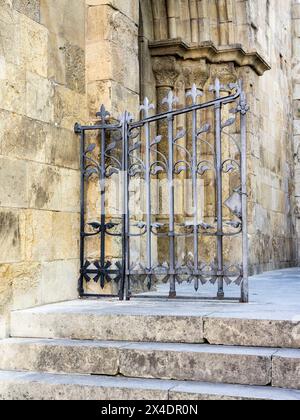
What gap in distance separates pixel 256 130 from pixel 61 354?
5615 millimetres

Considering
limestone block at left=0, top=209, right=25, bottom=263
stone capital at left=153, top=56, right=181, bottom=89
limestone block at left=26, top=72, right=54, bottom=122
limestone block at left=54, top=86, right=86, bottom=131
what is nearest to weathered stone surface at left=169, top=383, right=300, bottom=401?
limestone block at left=0, top=209, right=25, bottom=263

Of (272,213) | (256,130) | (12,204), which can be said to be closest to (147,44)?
(256,130)

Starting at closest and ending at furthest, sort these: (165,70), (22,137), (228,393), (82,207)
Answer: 1. (228,393)
2. (22,137)
3. (82,207)
4. (165,70)

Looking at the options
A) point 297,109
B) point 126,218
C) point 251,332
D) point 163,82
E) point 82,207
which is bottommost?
point 251,332

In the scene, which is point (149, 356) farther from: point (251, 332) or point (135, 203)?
point (135, 203)

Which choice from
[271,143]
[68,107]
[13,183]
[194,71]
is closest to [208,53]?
[194,71]

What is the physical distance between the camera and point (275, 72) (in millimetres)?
10938

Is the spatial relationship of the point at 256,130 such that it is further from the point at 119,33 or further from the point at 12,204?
the point at 12,204

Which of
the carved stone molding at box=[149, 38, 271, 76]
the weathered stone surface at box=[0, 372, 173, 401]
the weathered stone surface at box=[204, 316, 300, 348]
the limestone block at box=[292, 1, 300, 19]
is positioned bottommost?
the weathered stone surface at box=[0, 372, 173, 401]

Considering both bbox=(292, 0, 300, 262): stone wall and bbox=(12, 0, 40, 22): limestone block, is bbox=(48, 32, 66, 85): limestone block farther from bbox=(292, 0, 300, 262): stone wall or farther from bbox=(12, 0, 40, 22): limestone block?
bbox=(292, 0, 300, 262): stone wall

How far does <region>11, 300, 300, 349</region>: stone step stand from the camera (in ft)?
13.1

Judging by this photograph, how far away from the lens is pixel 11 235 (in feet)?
15.3

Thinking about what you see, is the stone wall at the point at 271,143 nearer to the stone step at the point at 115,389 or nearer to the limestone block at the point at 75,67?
the limestone block at the point at 75,67

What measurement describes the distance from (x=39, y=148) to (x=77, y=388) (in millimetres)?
1869
